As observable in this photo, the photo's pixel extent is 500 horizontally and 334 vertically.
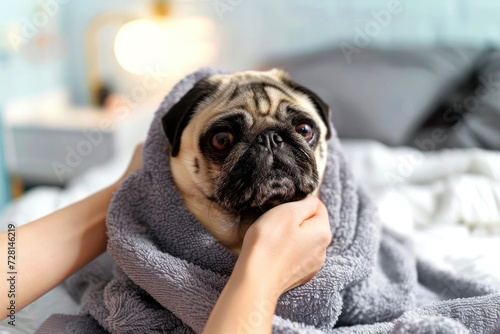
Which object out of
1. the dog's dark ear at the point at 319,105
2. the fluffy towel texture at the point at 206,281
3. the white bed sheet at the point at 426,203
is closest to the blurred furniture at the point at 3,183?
the white bed sheet at the point at 426,203

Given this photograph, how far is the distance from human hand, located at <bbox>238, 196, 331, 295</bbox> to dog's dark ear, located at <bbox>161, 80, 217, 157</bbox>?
244 mm

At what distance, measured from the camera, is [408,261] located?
1.02 meters

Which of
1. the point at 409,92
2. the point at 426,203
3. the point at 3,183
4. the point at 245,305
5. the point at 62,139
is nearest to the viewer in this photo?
the point at 245,305

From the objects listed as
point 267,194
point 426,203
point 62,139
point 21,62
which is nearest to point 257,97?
point 267,194

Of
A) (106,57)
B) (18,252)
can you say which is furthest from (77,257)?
(106,57)

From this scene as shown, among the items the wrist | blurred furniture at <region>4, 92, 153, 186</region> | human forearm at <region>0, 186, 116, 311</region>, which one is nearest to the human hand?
the wrist

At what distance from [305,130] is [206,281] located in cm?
34

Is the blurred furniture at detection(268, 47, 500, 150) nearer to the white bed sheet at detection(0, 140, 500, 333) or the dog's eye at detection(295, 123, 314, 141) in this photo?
the white bed sheet at detection(0, 140, 500, 333)

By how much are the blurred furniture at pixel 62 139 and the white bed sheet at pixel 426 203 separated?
0.78 m

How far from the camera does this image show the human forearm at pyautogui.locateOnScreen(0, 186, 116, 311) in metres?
0.83

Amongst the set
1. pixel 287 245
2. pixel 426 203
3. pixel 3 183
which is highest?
pixel 287 245

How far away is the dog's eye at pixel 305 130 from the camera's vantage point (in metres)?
0.88

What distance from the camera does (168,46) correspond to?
2922 mm

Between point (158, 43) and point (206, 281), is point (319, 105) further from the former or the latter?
point (158, 43)
